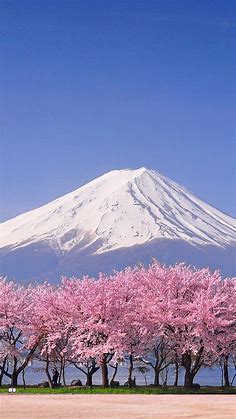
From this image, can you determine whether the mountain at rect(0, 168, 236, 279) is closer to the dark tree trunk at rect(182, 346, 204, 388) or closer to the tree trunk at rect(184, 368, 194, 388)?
the dark tree trunk at rect(182, 346, 204, 388)

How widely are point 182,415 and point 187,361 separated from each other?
46.0ft

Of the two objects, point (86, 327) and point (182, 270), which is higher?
point (182, 270)

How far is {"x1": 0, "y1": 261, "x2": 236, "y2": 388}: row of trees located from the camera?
1275 inches

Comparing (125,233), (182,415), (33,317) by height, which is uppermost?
(125,233)

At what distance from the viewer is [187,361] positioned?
33156mm

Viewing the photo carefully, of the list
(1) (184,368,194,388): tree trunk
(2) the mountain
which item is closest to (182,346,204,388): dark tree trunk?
(1) (184,368,194,388): tree trunk

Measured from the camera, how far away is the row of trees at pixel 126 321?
32375 mm

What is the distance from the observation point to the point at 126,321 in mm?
33188

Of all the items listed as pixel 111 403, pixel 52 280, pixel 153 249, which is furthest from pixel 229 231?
pixel 111 403

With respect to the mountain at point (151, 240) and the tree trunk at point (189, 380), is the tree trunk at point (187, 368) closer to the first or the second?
the tree trunk at point (189, 380)

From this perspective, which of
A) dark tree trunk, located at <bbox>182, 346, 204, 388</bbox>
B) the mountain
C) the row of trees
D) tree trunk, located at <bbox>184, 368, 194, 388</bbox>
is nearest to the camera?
tree trunk, located at <bbox>184, 368, 194, 388</bbox>

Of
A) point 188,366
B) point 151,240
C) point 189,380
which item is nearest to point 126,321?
point 188,366

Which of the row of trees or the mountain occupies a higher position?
the mountain

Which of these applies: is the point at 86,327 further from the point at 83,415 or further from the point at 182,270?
the point at 83,415
